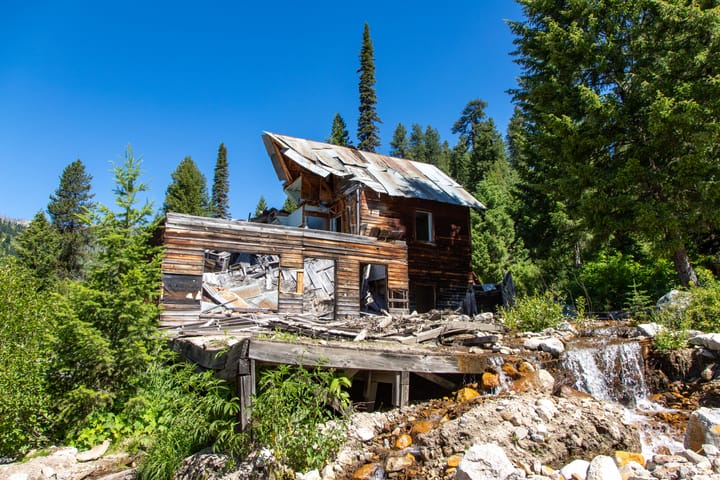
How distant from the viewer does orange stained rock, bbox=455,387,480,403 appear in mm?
8664

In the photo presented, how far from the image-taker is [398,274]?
18.3m

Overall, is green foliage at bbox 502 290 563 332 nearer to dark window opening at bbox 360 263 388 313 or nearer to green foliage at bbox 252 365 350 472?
green foliage at bbox 252 365 350 472

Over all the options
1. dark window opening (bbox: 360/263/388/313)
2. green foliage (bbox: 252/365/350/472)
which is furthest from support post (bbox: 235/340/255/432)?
dark window opening (bbox: 360/263/388/313)

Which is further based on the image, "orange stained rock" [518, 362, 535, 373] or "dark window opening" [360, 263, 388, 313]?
"dark window opening" [360, 263, 388, 313]

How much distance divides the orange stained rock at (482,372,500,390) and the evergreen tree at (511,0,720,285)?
882 centimetres

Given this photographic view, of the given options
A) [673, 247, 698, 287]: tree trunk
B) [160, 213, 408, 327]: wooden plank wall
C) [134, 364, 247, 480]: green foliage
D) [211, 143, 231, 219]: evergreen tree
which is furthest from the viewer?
[211, 143, 231, 219]: evergreen tree

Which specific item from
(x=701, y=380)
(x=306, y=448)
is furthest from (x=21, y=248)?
(x=701, y=380)

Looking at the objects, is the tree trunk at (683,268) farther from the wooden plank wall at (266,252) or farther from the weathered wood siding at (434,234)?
the wooden plank wall at (266,252)

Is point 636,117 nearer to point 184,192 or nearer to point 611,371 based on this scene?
point 611,371

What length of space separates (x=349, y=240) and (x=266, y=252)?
339 centimetres

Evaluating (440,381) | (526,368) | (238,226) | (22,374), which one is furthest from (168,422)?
(238,226)

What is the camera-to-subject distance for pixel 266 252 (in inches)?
594

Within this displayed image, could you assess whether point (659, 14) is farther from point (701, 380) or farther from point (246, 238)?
point (246, 238)

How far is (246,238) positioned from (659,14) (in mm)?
15736
